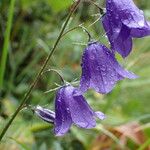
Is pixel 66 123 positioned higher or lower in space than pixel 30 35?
higher

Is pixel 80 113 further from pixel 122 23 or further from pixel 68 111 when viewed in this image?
pixel 122 23

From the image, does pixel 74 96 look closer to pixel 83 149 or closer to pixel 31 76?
pixel 83 149

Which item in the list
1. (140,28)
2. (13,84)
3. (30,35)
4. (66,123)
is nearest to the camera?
(140,28)

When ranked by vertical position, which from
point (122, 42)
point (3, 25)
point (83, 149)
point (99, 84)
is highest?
point (122, 42)

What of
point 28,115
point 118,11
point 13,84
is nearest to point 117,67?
point 118,11

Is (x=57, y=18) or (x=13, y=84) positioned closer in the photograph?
(x=13, y=84)

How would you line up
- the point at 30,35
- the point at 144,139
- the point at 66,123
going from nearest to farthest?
the point at 66,123 → the point at 144,139 → the point at 30,35

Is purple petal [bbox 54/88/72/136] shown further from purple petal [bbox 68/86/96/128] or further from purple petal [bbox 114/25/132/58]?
purple petal [bbox 114/25/132/58]

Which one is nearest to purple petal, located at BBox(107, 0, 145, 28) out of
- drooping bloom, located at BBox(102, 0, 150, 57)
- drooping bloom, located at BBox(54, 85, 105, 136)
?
drooping bloom, located at BBox(102, 0, 150, 57)

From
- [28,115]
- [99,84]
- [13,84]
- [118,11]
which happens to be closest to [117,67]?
[99,84]
